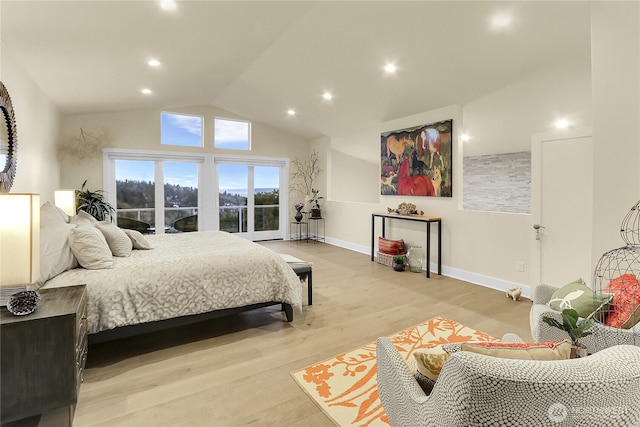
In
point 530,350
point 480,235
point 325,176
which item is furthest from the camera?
point 325,176

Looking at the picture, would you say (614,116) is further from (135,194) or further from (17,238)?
(135,194)

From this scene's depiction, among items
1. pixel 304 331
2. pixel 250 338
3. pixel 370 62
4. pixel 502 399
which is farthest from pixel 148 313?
pixel 370 62

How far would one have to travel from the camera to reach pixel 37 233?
1789 millimetres

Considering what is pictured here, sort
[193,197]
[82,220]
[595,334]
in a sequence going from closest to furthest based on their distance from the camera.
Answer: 1. [595,334]
2. [82,220]
3. [193,197]

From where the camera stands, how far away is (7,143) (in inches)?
118

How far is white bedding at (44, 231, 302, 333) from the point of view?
2426mm

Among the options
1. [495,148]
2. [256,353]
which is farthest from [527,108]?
[256,353]

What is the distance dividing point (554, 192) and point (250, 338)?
366 centimetres

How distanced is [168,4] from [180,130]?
4.74m

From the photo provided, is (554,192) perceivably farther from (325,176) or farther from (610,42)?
(325,176)

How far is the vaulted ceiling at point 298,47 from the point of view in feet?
9.42

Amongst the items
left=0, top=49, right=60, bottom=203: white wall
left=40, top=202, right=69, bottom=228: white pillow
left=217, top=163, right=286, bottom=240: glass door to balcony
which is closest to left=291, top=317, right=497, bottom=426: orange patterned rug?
left=40, top=202, right=69, bottom=228: white pillow

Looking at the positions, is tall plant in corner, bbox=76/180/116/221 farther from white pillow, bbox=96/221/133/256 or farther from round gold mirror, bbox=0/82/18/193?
white pillow, bbox=96/221/133/256

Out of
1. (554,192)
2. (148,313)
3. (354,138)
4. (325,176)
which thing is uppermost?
(354,138)
